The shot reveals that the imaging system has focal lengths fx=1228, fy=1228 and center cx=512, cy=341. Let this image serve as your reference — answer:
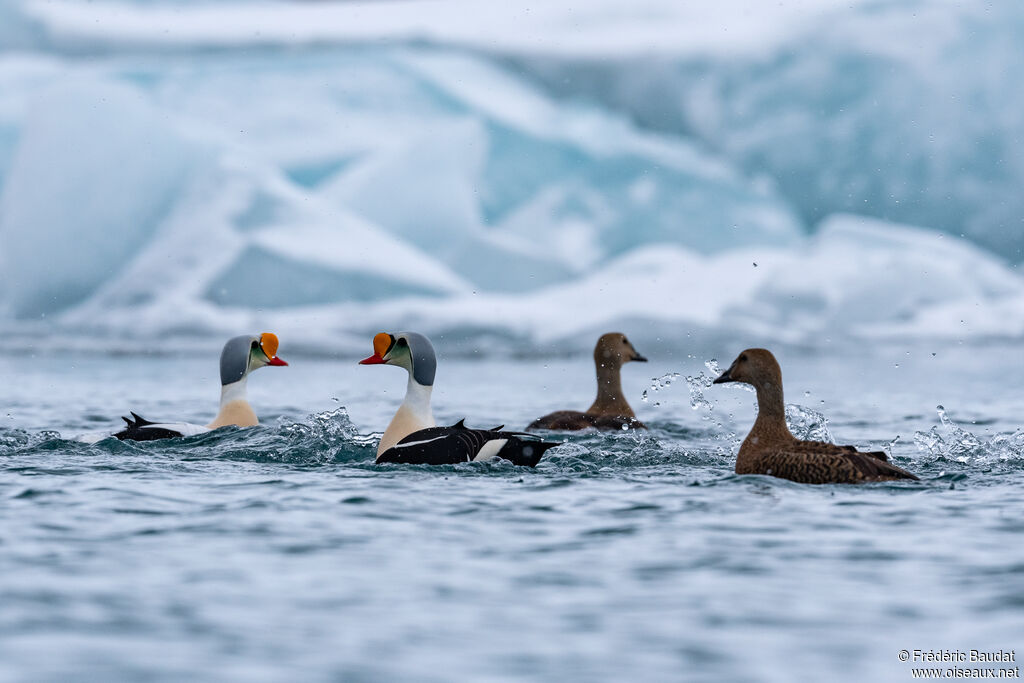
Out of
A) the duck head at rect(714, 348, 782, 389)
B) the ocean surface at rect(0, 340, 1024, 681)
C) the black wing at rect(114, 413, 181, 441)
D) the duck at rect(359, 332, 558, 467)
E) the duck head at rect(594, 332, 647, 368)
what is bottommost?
the ocean surface at rect(0, 340, 1024, 681)

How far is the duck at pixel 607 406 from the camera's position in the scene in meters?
11.0

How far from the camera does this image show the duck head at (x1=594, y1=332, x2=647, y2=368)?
12.0m

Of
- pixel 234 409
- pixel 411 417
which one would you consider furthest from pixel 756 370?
pixel 234 409

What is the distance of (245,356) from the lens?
1058cm

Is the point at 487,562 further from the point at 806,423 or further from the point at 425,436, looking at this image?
the point at 806,423

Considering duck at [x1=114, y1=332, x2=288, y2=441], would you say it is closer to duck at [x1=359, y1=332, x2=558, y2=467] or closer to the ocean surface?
the ocean surface

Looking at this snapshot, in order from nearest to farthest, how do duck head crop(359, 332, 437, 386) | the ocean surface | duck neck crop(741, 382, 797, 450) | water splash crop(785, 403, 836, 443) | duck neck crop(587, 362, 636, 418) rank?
the ocean surface → duck neck crop(741, 382, 797, 450) → duck head crop(359, 332, 437, 386) → water splash crop(785, 403, 836, 443) → duck neck crop(587, 362, 636, 418)

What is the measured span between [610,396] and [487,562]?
6.61 meters

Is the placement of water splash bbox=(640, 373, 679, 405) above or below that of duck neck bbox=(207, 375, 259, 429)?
above

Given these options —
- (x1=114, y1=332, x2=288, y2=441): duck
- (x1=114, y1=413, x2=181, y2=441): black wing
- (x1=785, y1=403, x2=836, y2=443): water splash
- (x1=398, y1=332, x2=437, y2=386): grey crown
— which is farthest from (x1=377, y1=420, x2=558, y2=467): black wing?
(x1=785, y1=403, x2=836, y2=443): water splash

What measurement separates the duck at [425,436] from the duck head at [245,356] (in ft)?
6.41

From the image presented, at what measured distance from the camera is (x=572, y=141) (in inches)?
1510

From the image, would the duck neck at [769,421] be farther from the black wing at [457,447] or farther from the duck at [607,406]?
the duck at [607,406]

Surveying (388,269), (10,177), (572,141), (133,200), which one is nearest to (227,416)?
(388,269)
